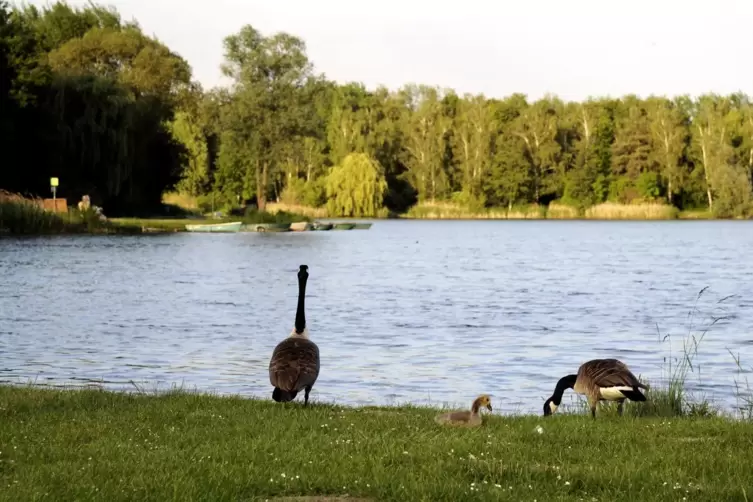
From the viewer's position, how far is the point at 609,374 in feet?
34.0

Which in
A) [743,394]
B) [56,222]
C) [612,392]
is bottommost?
[743,394]

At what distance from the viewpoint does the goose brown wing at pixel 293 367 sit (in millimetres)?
10406

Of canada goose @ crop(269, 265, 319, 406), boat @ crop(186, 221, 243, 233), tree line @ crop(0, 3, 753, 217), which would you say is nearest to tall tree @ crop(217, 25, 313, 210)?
tree line @ crop(0, 3, 753, 217)

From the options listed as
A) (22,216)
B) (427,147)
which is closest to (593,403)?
(22,216)

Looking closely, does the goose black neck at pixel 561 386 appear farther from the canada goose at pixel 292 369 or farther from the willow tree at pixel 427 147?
the willow tree at pixel 427 147

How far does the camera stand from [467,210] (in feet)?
429

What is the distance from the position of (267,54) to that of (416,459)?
317ft

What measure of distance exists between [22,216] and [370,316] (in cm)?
3718

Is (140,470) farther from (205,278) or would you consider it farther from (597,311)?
(205,278)

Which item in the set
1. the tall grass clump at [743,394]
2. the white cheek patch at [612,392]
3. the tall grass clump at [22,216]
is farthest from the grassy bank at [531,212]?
the white cheek patch at [612,392]

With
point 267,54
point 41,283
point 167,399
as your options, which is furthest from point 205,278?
point 267,54

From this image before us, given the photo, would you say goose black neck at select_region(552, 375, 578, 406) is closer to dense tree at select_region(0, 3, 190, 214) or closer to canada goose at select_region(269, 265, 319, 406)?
canada goose at select_region(269, 265, 319, 406)

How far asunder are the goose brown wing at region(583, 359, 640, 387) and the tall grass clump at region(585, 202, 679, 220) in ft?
377

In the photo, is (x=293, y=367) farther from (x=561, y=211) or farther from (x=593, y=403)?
(x=561, y=211)
